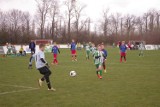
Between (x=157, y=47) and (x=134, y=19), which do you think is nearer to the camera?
(x=157, y=47)

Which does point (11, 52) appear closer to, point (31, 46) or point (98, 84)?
point (31, 46)

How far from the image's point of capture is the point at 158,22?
10706 cm

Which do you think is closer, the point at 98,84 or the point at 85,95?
the point at 85,95

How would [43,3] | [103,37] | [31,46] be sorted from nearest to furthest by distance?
[31,46] < [43,3] < [103,37]

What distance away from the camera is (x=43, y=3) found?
85438 millimetres

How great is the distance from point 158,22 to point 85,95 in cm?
10080

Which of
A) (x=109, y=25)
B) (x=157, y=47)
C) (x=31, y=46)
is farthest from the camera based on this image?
(x=109, y=25)

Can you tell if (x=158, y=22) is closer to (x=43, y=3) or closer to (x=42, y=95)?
(x=43, y=3)

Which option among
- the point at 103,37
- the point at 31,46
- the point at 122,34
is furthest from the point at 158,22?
the point at 31,46

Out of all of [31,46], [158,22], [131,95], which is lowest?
[131,95]

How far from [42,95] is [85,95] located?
1.59m

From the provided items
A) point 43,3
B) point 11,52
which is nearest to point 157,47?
point 43,3

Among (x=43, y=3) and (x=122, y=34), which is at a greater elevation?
(x=43, y=3)

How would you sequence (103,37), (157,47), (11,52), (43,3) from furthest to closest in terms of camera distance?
(103,37), (43,3), (157,47), (11,52)
